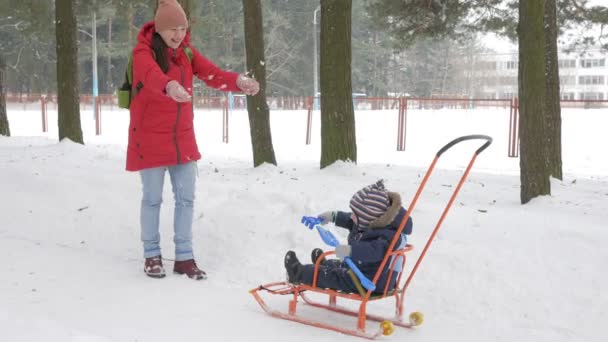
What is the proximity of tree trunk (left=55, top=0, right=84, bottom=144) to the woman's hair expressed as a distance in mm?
9739

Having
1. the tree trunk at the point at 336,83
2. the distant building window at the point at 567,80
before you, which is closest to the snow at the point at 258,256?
the tree trunk at the point at 336,83

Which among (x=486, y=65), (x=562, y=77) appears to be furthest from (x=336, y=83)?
(x=562, y=77)

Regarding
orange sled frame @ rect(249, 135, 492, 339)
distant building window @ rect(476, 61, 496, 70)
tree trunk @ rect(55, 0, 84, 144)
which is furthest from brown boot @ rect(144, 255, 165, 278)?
distant building window @ rect(476, 61, 496, 70)

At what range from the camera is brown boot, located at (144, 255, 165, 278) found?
18.5 ft

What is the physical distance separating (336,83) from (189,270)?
5.49 meters

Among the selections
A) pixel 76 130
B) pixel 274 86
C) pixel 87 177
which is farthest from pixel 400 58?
pixel 87 177

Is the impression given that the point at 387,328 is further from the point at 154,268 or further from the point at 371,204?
the point at 154,268

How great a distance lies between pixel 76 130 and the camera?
14.5 metres

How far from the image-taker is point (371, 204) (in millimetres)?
4656

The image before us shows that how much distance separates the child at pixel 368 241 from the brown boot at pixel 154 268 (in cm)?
134

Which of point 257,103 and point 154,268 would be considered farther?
point 257,103

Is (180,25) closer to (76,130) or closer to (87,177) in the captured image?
(87,177)

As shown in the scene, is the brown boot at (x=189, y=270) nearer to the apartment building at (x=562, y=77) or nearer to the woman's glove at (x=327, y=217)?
the woman's glove at (x=327, y=217)

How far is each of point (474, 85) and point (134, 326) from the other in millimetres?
92088
